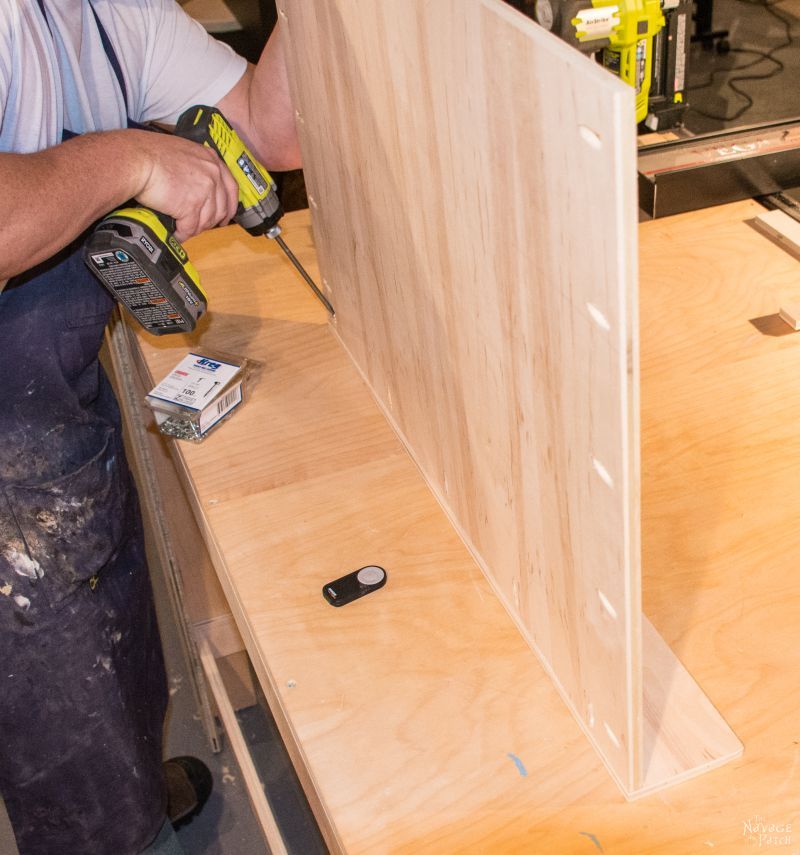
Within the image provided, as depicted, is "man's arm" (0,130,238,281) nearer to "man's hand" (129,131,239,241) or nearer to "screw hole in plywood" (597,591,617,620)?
"man's hand" (129,131,239,241)

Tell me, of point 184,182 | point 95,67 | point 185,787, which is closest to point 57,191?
point 184,182

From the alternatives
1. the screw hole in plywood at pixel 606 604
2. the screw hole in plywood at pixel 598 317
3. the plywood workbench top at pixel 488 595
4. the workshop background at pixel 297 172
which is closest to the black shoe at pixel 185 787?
the workshop background at pixel 297 172

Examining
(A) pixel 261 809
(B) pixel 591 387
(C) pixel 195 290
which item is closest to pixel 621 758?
(B) pixel 591 387

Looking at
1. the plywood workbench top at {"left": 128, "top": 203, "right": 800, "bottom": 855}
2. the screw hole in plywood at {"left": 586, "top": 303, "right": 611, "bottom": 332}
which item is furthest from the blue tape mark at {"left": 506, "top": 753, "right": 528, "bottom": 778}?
the screw hole in plywood at {"left": 586, "top": 303, "right": 611, "bottom": 332}

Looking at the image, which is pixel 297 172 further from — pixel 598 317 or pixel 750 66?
pixel 598 317

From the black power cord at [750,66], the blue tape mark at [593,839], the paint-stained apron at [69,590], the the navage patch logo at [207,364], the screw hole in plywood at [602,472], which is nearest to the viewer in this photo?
the screw hole in plywood at [602,472]

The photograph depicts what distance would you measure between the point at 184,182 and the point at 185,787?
115 cm

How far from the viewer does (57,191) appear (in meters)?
1.15

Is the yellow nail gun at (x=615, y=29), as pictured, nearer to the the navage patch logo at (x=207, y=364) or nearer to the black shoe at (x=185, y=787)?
the the navage patch logo at (x=207, y=364)

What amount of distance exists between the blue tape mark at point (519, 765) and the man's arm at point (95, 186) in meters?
0.80

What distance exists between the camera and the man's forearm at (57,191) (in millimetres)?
1109

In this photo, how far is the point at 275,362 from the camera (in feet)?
4.85

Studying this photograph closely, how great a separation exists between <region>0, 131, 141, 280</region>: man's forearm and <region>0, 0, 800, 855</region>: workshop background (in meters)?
1.07

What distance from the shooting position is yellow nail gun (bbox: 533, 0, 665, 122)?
1.83 meters
